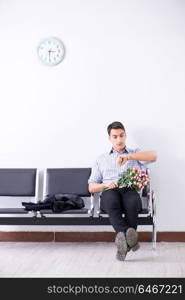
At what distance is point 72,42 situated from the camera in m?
4.77

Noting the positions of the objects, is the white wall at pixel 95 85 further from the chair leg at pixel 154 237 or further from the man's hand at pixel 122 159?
the man's hand at pixel 122 159

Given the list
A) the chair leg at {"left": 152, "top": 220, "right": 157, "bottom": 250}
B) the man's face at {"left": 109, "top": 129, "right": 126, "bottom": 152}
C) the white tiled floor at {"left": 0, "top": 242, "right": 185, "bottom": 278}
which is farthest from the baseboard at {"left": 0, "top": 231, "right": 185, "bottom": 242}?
the man's face at {"left": 109, "top": 129, "right": 126, "bottom": 152}

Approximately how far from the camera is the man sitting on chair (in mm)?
3678

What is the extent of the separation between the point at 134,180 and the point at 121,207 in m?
0.23

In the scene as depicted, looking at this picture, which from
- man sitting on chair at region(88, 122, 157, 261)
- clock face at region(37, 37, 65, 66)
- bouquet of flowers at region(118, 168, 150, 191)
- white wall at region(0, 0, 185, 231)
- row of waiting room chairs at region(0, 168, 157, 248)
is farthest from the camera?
clock face at region(37, 37, 65, 66)

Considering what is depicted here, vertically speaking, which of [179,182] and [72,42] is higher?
[72,42]

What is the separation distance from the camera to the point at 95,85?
15.6 feet

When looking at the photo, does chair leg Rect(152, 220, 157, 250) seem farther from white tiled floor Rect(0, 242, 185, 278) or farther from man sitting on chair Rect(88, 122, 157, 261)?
man sitting on chair Rect(88, 122, 157, 261)

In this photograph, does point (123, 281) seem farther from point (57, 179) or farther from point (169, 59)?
point (169, 59)

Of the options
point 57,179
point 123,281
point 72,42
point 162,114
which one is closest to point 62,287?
point 123,281

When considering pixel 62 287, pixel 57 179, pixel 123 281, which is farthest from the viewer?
pixel 57 179

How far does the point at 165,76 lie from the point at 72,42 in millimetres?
908

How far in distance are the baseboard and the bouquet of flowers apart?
72 centimetres

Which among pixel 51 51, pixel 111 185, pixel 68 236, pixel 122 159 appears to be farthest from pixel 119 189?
pixel 51 51
